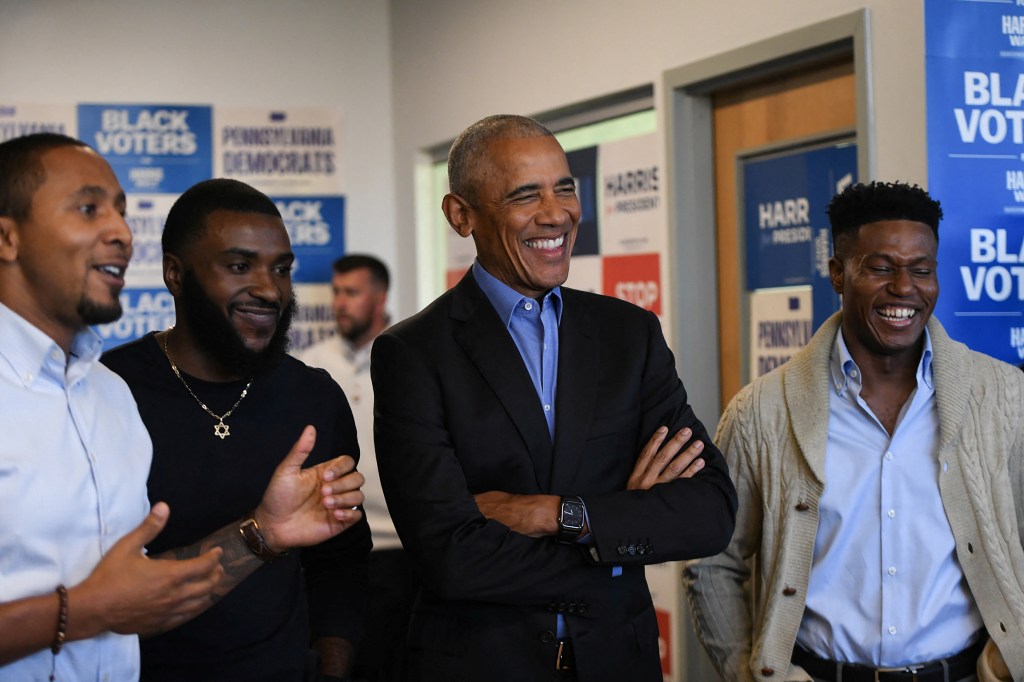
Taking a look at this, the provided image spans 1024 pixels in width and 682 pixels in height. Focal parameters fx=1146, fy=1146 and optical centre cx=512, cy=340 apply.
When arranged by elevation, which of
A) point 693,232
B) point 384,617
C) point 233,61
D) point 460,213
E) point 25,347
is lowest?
point 384,617

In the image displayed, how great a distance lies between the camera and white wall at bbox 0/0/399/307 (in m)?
6.18

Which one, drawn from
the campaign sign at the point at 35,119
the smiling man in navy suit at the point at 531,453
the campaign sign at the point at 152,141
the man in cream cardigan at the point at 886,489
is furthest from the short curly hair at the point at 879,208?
the campaign sign at the point at 35,119

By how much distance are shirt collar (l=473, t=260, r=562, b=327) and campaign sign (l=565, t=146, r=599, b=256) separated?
2668 millimetres

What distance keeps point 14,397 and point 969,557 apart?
75.9 inches

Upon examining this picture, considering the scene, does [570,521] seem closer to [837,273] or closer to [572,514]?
[572,514]

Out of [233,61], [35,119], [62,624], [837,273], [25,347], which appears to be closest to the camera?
[62,624]

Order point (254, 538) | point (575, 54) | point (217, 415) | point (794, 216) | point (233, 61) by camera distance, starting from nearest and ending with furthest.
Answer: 1. point (254, 538)
2. point (217, 415)
3. point (794, 216)
4. point (575, 54)
5. point (233, 61)

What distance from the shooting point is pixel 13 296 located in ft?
6.08

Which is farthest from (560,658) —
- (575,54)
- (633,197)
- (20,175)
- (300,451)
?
(575,54)

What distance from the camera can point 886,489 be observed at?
2529mm

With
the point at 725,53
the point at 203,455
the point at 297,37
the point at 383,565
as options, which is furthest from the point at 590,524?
the point at 297,37

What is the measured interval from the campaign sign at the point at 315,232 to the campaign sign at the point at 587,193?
72.3 inches

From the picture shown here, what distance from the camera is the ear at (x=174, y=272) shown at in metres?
2.46

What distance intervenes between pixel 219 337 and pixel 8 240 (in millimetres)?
579
